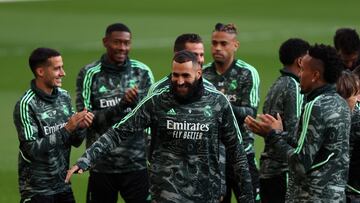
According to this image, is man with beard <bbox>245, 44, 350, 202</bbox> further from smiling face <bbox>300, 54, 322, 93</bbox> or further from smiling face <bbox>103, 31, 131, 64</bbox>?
smiling face <bbox>103, 31, 131, 64</bbox>

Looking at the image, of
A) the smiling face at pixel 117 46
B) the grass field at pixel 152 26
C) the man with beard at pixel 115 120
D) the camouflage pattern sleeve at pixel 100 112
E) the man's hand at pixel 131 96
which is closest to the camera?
the man's hand at pixel 131 96

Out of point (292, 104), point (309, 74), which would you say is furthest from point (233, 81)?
point (309, 74)

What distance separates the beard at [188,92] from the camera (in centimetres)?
1048

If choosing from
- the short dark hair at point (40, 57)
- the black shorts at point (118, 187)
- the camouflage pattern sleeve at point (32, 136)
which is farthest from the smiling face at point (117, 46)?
the camouflage pattern sleeve at point (32, 136)

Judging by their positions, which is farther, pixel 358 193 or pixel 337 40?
pixel 337 40

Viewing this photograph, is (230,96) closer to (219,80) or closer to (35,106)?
(219,80)

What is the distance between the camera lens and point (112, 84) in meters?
12.8

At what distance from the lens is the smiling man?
11.2m

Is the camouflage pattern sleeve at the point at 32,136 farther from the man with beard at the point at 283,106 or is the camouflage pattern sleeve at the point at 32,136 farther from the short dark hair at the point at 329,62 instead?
the short dark hair at the point at 329,62

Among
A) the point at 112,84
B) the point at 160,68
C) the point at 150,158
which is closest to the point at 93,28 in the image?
the point at 160,68

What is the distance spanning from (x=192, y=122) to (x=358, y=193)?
187cm

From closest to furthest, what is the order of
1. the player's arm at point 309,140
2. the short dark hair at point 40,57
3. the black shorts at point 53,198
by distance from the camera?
the player's arm at point 309,140, the black shorts at point 53,198, the short dark hair at point 40,57

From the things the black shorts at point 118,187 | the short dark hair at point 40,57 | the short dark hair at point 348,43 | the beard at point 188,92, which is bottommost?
the black shorts at point 118,187

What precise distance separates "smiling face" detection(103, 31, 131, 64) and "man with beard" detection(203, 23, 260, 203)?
0.96 metres
